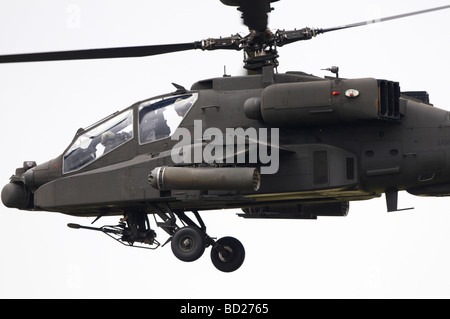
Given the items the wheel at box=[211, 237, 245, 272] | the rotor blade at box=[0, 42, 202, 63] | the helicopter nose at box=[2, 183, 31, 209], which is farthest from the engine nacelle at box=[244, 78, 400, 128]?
the helicopter nose at box=[2, 183, 31, 209]

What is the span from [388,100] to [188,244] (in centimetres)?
414

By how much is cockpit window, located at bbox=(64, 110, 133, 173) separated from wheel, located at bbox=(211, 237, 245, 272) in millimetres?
2651

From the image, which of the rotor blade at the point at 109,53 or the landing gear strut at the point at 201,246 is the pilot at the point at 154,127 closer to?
the rotor blade at the point at 109,53

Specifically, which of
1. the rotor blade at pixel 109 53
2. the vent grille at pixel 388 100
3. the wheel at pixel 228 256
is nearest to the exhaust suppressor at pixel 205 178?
the rotor blade at pixel 109 53

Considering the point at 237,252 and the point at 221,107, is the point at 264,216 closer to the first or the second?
the point at 237,252

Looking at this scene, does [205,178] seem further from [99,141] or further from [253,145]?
[99,141]

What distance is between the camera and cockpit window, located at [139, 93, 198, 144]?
20.2m

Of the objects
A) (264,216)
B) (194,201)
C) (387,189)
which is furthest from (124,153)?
(387,189)

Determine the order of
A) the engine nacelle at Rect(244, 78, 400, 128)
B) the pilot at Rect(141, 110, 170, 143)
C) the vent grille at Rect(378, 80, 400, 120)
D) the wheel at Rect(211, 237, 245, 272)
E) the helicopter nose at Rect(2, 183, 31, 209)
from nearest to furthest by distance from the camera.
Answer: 1. the engine nacelle at Rect(244, 78, 400, 128)
2. the vent grille at Rect(378, 80, 400, 120)
3. the pilot at Rect(141, 110, 170, 143)
4. the wheel at Rect(211, 237, 245, 272)
5. the helicopter nose at Rect(2, 183, 31, 209)

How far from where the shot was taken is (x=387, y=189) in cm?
1948

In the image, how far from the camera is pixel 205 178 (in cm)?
1866

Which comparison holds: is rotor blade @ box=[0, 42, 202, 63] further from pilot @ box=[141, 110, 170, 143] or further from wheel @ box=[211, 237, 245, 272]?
wheel @ box=[211, 237, 245, 272]

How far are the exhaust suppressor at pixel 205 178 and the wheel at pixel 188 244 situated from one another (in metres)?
1.39

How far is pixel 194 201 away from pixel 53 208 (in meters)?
2.71
